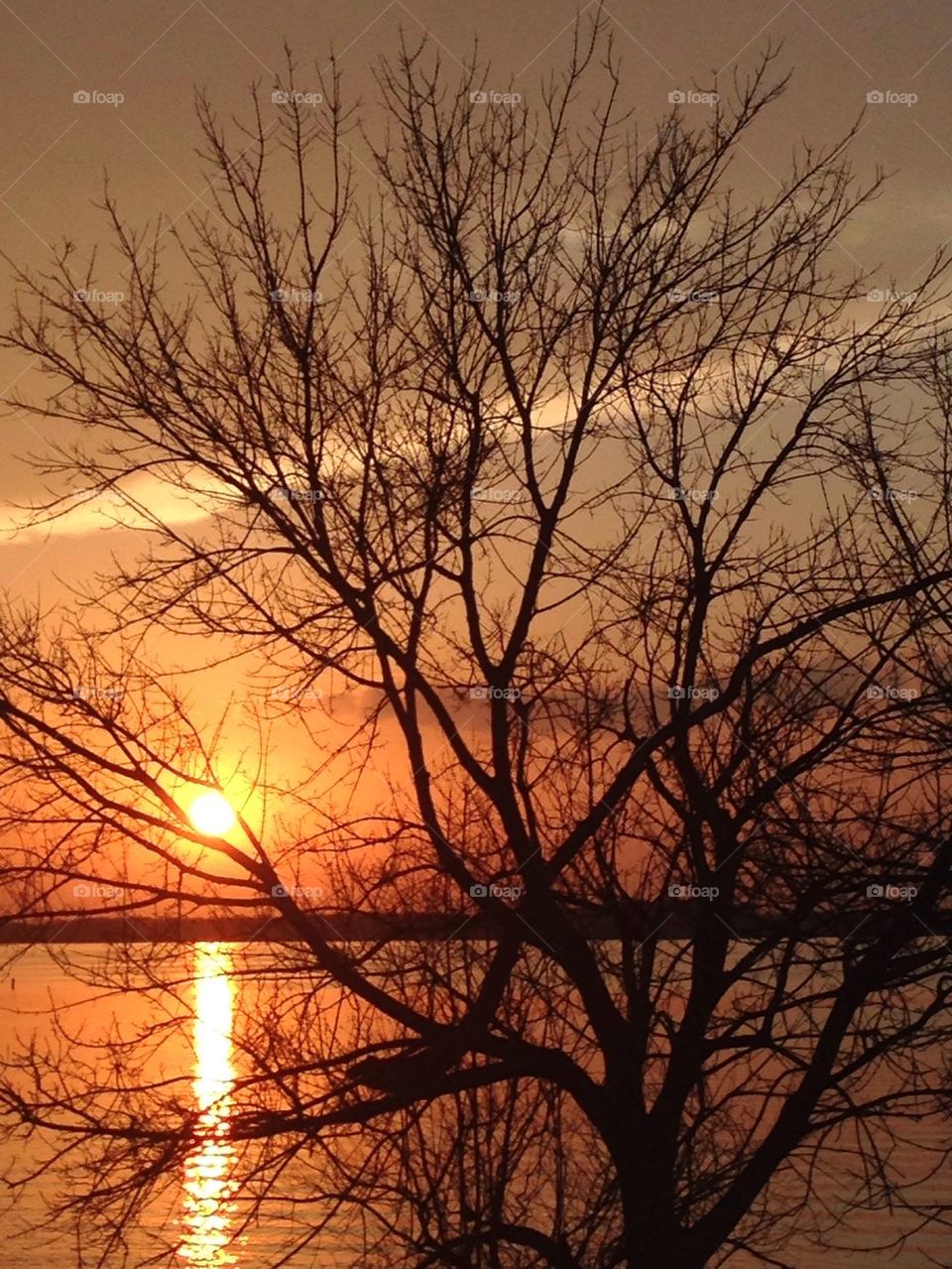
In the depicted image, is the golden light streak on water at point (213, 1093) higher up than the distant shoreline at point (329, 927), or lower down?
lower down

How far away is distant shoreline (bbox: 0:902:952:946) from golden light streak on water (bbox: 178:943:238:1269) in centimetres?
17

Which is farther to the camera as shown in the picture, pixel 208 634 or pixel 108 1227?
pixel 208 634

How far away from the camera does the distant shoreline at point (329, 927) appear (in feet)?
26.7

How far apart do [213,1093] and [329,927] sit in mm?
1133

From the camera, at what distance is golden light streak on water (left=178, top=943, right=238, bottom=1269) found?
8.21 metres

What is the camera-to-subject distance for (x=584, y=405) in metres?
9.34

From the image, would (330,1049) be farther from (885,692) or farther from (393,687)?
(885,692)

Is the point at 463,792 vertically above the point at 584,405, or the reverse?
the point at 584,405

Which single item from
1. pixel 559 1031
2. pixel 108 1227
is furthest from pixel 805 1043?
pixel 108 1227

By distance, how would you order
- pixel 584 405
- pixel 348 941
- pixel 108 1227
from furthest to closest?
pixel 584 405 < pixel 348 941 < pixel 108 1227

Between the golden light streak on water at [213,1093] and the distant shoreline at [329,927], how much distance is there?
167 mm

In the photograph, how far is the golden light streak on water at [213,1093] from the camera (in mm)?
8211

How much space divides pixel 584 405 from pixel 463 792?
2.49 m

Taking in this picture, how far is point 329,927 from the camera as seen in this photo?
29.2 feet
